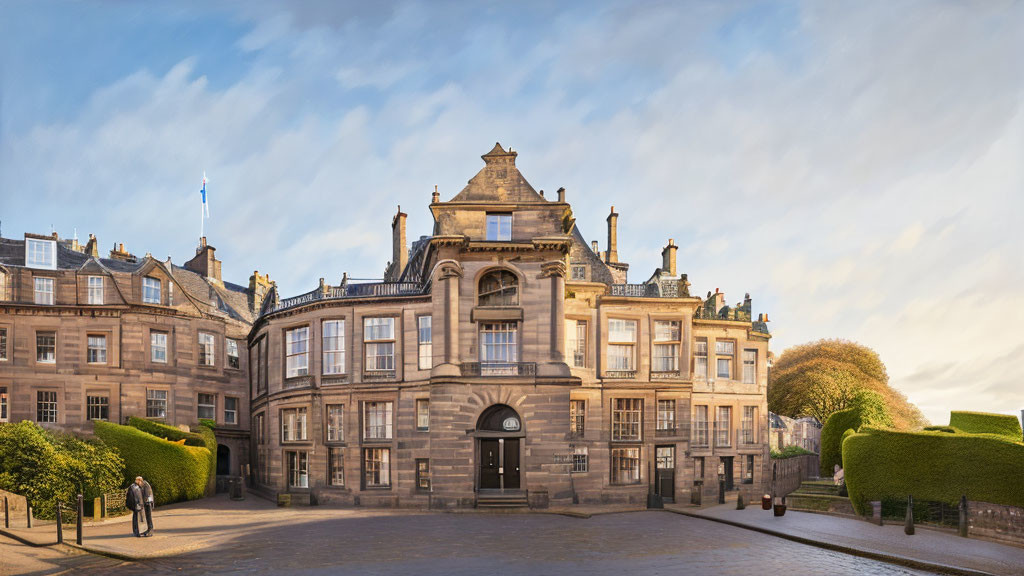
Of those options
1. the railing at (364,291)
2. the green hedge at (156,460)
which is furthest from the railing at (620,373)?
the green hedge at (156,460)

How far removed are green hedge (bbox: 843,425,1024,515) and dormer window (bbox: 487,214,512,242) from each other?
57.5 ft

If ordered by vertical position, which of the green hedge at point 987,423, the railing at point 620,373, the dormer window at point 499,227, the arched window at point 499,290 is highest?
the dormer window at point 499,227

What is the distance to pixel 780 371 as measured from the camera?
234 ft

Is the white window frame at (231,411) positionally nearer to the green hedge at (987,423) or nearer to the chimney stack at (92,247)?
the chimney stack at (92,247)

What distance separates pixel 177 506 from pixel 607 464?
2081cm

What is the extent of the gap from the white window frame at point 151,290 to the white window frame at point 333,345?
1203 cm

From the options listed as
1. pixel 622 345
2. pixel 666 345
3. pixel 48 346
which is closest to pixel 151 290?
pixel 48 346

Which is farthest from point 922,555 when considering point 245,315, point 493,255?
point 245,315

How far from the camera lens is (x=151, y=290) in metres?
44.9

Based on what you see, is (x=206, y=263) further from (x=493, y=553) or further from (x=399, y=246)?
(x=493, y=553)

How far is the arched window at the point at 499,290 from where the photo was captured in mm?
37781

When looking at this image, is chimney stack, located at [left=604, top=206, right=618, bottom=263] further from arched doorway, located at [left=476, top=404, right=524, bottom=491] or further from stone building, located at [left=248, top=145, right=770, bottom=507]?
arched doorway, located at [left=476, top=404, right=524, bottom=491]

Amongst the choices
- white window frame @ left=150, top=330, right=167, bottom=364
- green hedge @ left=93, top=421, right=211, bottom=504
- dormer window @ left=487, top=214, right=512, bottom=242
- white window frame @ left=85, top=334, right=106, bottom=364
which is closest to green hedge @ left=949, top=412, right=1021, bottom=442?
dormer window @ left=487, top=214, right=512, bottom=242

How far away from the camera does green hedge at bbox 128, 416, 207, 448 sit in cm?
3934
